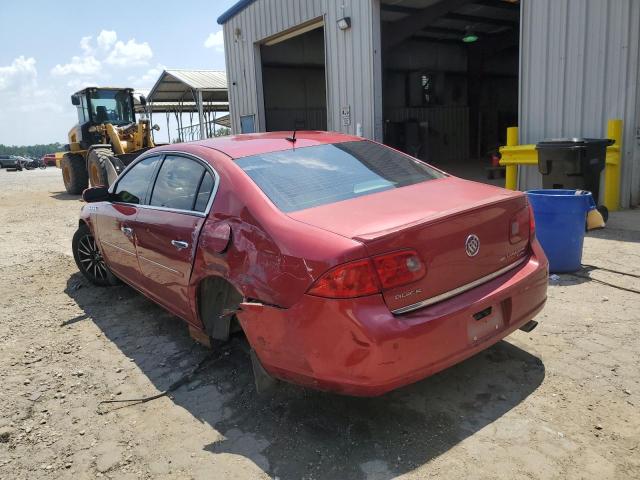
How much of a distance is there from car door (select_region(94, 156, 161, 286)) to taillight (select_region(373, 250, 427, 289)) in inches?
97.0

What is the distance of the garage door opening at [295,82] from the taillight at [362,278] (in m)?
15.6

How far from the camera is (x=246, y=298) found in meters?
2.76

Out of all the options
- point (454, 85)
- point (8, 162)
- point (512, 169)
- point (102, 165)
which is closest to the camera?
point (512, 169)

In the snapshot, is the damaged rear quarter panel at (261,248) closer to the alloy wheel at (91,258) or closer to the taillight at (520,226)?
the taillight at (520,226)

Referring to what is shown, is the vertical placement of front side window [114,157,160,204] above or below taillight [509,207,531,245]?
above

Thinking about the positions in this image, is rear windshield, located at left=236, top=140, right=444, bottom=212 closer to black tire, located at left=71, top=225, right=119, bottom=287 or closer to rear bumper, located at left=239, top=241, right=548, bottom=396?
rear bumper, located at left=239, top=241, right=548, bottom=396

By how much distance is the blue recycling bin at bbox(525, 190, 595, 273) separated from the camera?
15.4ft

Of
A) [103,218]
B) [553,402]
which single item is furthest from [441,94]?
[553,402]

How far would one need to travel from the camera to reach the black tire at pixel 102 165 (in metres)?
12.6

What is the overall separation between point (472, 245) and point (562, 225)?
2.47 metres

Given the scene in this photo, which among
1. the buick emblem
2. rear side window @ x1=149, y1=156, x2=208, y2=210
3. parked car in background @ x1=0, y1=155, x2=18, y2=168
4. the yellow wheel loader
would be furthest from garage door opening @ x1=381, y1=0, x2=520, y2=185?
parked car in background @ x1=0, y1=155, x2=18, y2=168

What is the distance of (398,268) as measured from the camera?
2.41 metres

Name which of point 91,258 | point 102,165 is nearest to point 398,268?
point 91,258

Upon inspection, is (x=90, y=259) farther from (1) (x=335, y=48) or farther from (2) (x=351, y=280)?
(1) (x=335, y=48)
